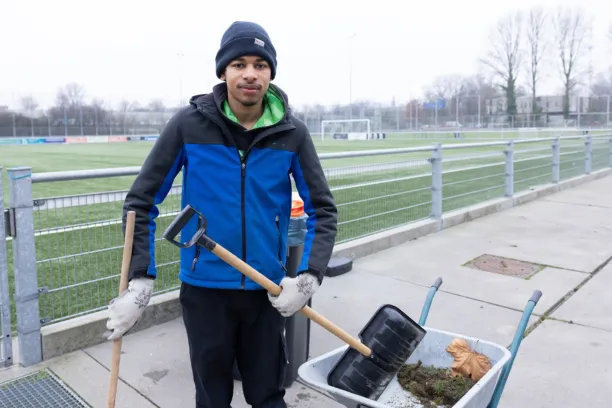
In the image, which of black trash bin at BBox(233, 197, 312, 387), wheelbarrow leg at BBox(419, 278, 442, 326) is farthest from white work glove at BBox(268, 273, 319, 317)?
black trash bin at BBox(233, 197, 312, 387)

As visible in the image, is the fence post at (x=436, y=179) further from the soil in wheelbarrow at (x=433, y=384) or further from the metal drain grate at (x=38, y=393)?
the metal drain grate at (x=38, y=393)

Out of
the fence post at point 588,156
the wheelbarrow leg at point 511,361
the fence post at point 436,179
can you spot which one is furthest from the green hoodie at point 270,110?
the fence post at point 588,156

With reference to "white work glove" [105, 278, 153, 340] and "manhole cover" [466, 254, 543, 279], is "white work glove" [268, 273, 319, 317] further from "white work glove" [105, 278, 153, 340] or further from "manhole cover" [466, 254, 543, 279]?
"manhole cover" [466, 254, 543, 279]

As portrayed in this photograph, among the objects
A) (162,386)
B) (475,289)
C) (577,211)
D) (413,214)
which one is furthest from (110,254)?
(577,211)

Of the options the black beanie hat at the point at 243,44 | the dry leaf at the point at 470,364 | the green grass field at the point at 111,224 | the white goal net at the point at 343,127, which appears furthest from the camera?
the white goal net at the point at 343,127

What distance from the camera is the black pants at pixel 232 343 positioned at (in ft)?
7.41

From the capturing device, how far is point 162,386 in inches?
130

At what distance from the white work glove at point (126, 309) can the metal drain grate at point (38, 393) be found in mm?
1302

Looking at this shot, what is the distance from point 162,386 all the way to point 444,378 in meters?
1.66

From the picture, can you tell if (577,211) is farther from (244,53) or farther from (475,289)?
(244,53)

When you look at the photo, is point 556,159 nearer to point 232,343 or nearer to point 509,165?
point 509,165

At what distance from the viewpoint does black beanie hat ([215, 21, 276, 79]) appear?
2189 mm

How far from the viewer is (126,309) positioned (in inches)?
81.0

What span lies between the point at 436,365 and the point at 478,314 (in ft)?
6.30
